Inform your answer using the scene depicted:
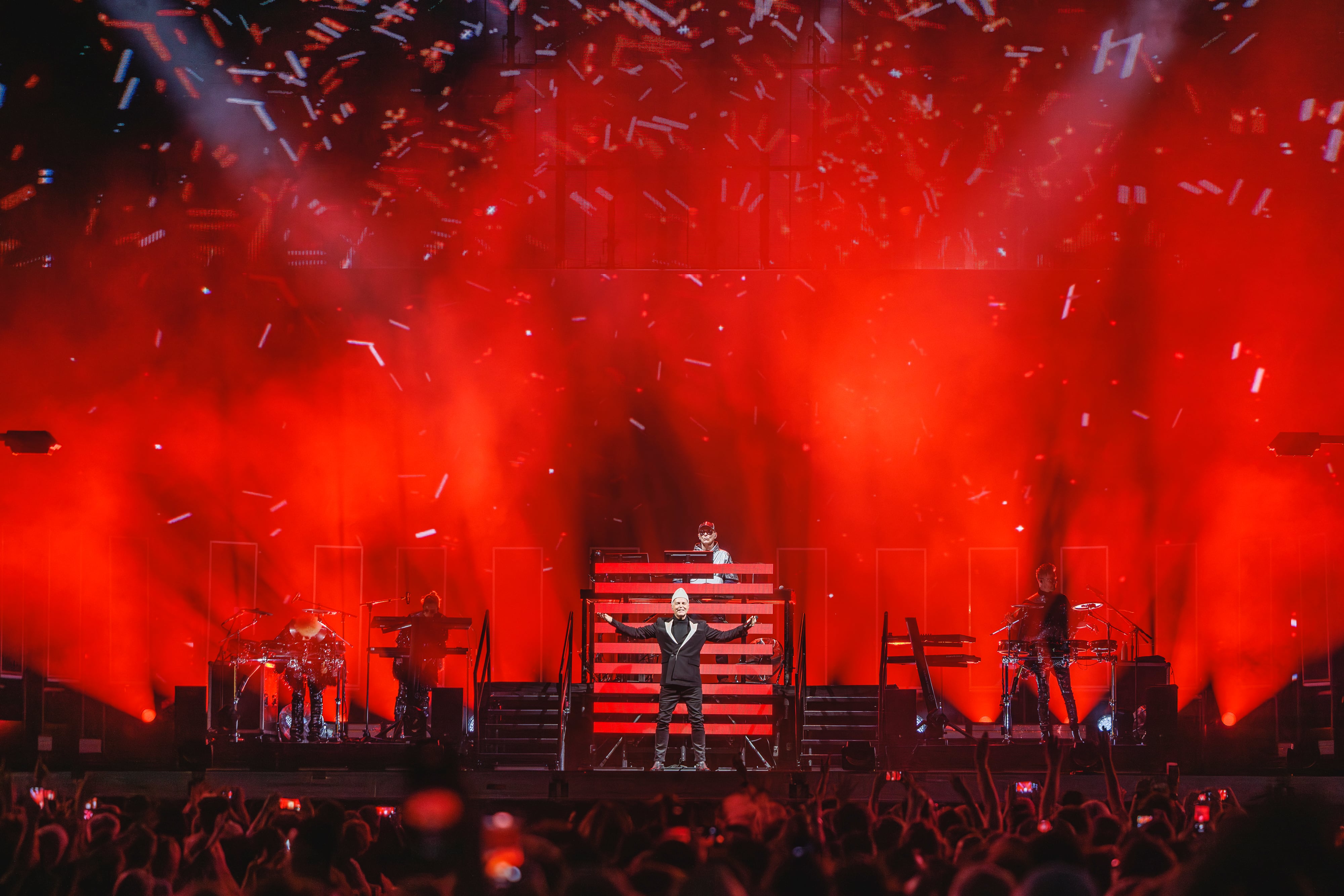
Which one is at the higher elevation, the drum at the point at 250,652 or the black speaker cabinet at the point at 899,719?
the drum at the point at 250,652

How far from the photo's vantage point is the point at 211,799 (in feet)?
16.0

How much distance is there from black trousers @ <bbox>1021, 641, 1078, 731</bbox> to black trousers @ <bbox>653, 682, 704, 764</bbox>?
2.99m

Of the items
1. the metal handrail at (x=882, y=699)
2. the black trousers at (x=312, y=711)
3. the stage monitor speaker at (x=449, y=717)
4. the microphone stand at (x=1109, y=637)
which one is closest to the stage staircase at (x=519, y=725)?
the stage monitor speaker at (x=449, y=717)

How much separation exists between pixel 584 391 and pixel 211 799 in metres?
10.4

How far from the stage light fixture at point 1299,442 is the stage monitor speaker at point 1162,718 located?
279cm

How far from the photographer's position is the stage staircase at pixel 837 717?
11.0 m

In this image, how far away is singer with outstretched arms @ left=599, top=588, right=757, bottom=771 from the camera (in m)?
9.73

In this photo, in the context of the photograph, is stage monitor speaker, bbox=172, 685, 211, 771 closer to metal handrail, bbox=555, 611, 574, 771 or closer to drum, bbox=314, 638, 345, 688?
drum, bbox=314, 638, 345, 688

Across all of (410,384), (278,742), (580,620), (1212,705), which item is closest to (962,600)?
(1212,705)

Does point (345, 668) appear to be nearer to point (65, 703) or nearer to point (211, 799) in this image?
point (65, 703)

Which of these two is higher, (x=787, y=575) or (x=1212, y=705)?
(x=787, y=575)

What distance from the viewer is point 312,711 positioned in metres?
12.0

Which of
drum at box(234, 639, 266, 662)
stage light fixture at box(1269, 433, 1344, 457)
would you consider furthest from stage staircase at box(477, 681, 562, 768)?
stage light fixture at box(1269, 433, 1344, 457)

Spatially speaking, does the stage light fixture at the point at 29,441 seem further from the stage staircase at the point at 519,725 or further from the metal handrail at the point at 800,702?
the metal handrail at the point at 800,702
